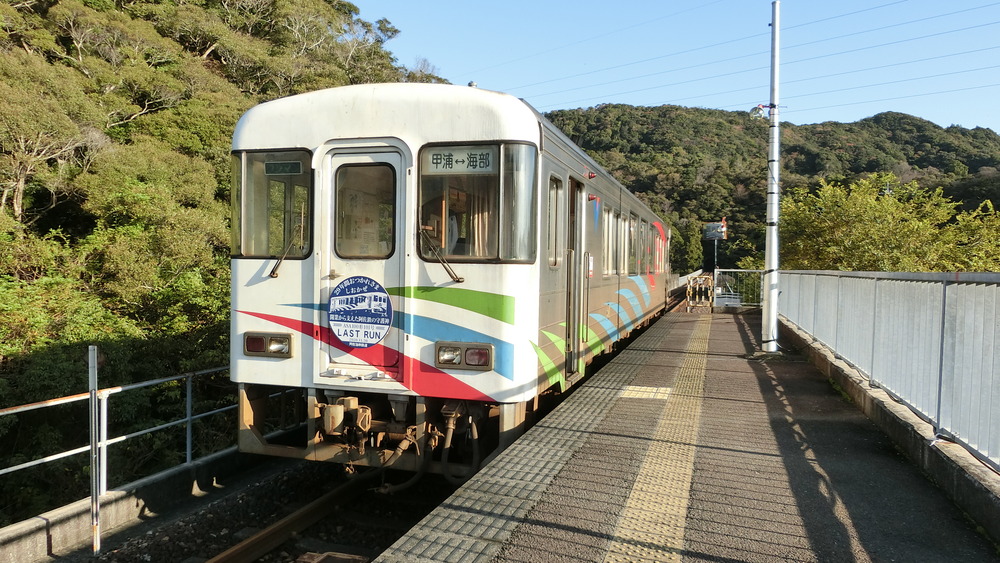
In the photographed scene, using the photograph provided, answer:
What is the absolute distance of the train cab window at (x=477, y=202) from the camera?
481 centimetres

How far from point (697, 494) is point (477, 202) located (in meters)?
2.51

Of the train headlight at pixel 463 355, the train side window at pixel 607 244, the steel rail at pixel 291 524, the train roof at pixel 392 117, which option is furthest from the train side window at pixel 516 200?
the train side window at pixel 607 244

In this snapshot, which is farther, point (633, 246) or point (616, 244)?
point (633, 246)

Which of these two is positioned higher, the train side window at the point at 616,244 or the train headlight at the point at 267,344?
the train side window at the point at 616,244

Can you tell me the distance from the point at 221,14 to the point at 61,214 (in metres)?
22.3

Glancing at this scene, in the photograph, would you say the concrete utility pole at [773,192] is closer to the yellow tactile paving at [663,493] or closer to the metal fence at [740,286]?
the yellow tactile paving at [663,493]

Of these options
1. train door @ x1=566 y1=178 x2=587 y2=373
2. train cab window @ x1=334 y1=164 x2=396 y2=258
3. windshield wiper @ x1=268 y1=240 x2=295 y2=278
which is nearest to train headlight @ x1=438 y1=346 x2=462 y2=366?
train cab window @ x1=334 y1=164 x2=396 y2=258

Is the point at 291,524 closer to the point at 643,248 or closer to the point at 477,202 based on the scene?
the point at 477,202

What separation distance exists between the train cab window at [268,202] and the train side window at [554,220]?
1999 mm

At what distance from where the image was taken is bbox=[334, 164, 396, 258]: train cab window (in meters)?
5.12

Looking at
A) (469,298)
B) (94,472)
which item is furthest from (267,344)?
(469,298)

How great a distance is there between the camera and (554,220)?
18.6ft

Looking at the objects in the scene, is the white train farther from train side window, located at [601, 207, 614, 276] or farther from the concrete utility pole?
the concrete utility pole

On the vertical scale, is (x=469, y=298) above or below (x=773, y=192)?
below
